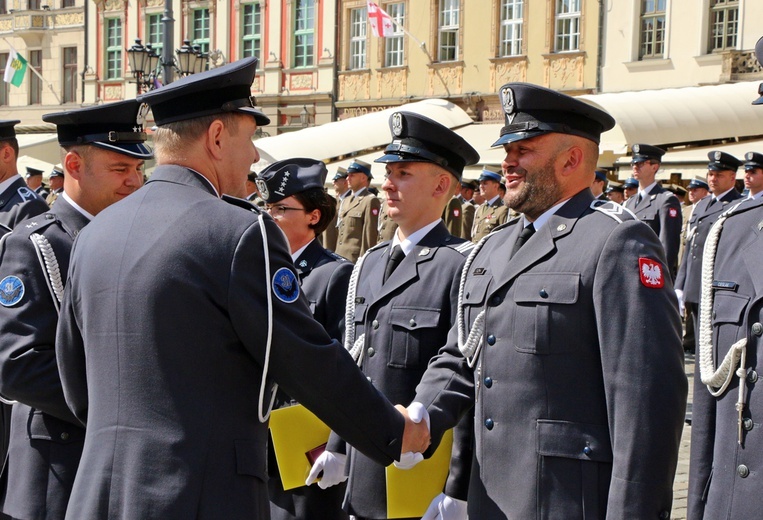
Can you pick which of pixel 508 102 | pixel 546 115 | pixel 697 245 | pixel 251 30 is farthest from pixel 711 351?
pixel 251 30

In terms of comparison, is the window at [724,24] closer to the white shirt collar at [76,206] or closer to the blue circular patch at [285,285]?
the white shirt collar at [76,206]

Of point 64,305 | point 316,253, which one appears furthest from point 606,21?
point 64,305

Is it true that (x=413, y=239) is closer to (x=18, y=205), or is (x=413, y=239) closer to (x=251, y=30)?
(x=18, y=205)

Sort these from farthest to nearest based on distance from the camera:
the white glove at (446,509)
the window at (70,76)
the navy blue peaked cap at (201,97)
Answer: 1. the window at (70,76)
2. the white glove at (446,509)
3. the navy blue peaked cap at (201,97)

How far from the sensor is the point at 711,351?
339 cm

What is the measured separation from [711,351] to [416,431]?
0.93m

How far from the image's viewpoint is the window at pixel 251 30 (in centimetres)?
3444

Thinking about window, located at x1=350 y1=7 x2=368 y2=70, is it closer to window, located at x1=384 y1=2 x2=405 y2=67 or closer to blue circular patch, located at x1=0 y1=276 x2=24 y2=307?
window, located at x1=384 y1=2 x2=405 y2=67

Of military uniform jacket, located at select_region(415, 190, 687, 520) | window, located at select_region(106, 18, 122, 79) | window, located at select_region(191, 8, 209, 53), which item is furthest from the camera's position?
window, located at select_region(106, 18, 122, 79)

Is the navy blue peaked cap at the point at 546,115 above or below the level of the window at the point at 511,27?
below

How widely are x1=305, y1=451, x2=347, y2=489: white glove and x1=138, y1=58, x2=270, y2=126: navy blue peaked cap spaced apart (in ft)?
5.88

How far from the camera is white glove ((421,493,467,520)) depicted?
3752 mm

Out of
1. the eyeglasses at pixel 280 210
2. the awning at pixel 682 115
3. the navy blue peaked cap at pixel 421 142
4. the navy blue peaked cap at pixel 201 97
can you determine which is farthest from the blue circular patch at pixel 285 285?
the awning at pixel 682 115

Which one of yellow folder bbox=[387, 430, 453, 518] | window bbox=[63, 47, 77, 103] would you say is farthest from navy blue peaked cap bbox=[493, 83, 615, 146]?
window bbox=[63, 47, 77, 103]
